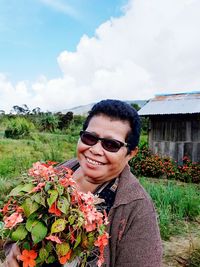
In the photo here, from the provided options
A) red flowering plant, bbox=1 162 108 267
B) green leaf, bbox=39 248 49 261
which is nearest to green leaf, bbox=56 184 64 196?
red flowering plant, bbox=1 162 108 267

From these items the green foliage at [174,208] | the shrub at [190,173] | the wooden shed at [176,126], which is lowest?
the shrub at [190,173]

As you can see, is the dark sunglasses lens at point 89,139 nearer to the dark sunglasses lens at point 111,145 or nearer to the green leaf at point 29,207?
the dark sunglasses lens at point 111,145

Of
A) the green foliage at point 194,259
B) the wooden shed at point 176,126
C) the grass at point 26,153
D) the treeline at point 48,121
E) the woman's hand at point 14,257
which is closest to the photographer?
the woman's hand at point 14,257

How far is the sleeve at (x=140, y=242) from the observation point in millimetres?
1691

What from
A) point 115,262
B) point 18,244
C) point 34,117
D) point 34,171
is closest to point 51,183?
point 34,171

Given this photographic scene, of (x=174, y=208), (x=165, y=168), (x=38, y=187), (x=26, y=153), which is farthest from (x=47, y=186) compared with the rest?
(x=26, y=153)

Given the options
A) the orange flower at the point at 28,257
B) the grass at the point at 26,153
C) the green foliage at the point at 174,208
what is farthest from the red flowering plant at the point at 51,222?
the grass at the point at 26,153

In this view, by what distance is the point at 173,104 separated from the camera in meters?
14.5

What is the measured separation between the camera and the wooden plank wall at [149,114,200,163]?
13.6m

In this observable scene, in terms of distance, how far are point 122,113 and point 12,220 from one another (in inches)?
30.7

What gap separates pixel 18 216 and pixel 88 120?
29.8 inches

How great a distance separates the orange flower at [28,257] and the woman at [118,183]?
42 cm

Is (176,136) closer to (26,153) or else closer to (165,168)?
(165,168)

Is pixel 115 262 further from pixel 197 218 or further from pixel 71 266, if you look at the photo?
pixel 197 218
